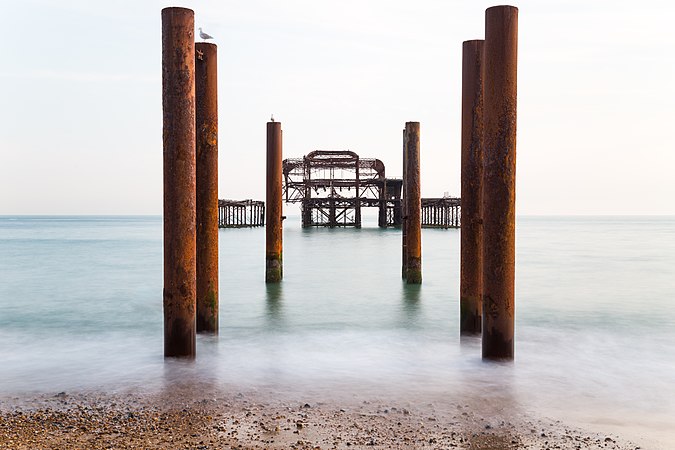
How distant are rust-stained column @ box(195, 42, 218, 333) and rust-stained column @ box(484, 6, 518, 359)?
10.2 feet

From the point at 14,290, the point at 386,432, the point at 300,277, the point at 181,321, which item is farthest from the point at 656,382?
the point at 14,290

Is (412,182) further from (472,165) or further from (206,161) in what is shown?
(206,161)

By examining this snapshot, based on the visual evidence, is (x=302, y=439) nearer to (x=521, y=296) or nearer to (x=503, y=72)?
(x=503, y=72)

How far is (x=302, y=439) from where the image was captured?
4.43m

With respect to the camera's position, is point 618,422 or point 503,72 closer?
point 618,422

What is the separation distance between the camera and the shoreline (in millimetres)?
4379

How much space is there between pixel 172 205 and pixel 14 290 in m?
12.3

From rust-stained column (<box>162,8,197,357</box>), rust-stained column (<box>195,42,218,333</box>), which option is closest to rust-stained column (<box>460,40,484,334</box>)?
rust-stained column (<box>195,42,218,333</box>)

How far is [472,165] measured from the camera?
746 centimetres

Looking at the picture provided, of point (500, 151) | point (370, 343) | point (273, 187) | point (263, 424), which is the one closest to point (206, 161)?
point (370, 343)

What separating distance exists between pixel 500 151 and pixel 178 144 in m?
3.00

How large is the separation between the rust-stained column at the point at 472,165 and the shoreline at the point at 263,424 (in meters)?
2.23

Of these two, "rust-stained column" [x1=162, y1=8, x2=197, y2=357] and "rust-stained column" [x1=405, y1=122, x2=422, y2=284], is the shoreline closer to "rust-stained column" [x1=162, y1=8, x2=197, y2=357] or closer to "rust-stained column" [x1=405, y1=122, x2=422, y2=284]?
"rust-stained column" [x1=162, y1=8, x2=197, y2=357]

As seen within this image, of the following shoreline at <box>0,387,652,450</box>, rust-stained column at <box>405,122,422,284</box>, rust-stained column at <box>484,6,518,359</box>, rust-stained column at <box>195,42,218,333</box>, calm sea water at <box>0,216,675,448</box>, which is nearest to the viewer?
shoreline at <box>0,387,652,450</box>
